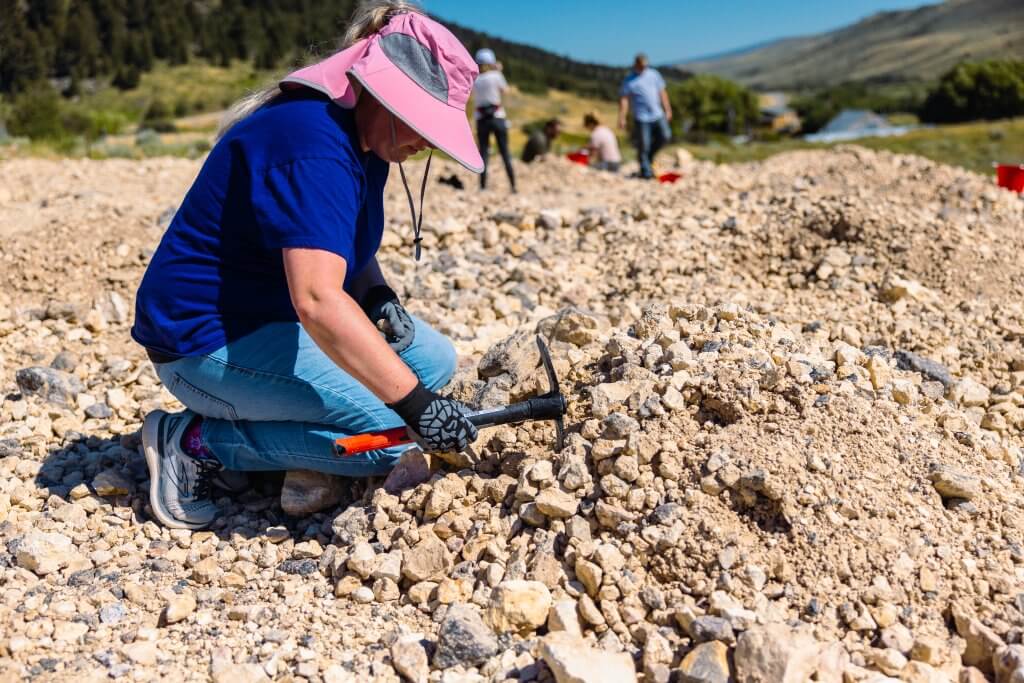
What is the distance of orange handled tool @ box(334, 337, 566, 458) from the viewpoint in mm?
2219

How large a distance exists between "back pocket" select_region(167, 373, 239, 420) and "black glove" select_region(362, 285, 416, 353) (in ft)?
1.76

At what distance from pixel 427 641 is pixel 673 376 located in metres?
0.99

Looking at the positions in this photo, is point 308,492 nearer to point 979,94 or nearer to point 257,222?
point 257,222

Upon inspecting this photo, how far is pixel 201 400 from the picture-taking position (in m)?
2.40

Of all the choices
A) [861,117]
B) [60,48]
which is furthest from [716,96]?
[60,48]

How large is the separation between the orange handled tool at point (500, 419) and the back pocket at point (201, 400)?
13.8 inches

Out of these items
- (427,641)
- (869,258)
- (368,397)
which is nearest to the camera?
(427,641)

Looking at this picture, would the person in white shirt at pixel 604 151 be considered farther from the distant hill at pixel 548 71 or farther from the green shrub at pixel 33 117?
the distant hill at pixel 548 71

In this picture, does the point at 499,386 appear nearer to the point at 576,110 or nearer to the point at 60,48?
the point at 60,48

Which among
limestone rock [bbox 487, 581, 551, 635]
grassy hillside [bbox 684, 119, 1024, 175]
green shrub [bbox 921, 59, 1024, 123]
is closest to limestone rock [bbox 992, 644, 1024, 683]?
limestone rock [bbox 487, 581, 551, 635]

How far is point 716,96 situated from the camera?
60.9 meters

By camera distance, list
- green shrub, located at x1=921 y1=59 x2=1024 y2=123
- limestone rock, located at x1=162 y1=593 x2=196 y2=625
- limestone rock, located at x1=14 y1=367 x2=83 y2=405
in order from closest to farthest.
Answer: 1. limestone rock, located at x1=162 y1=593 x2=196 y2=625
2. limestone rock, located at x1=14 y1=367 x2=83 y2=405
3. green shrub, located at x1=921 y1=59 x2=1024 y2=123

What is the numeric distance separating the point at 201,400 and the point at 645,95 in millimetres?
7385

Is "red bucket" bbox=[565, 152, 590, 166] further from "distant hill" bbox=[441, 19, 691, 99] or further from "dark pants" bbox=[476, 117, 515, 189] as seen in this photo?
"distant hill" bbox=[441, 19, 691, 99]
